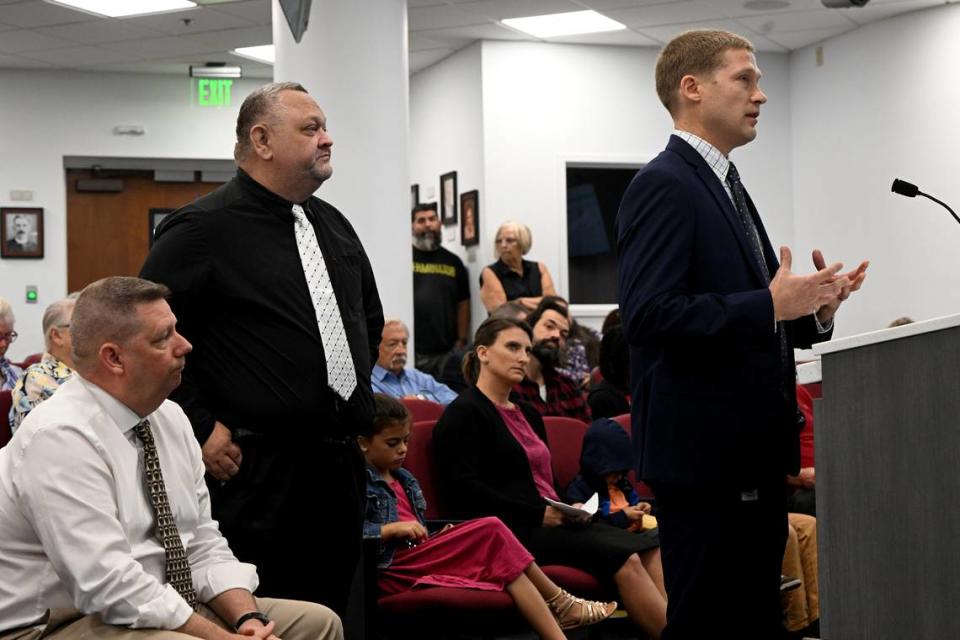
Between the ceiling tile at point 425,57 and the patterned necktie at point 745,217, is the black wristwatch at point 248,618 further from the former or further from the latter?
the ceiling tile at point 425,57

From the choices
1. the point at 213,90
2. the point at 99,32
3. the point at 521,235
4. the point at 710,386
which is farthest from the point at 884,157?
the point at 710,386

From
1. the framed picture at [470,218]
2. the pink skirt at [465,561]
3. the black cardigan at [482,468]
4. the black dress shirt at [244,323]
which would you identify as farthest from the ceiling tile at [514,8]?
the black dress shirt at [244,323]

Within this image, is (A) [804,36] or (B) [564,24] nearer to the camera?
(B) [564,24]

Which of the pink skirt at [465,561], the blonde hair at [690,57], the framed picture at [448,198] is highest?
the framed picture at [448,198]

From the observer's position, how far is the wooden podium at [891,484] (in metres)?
2.30

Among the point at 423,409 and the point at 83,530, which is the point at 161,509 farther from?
the point at 423,409

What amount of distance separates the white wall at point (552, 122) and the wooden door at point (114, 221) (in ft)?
Result: 9.61

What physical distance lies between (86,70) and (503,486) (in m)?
8.07

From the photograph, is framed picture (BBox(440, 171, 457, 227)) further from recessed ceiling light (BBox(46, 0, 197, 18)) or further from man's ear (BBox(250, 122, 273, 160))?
man's ear (BBox(250, 122, 273, 160))

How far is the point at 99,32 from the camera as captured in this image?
9.76 meters

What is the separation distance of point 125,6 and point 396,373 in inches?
168

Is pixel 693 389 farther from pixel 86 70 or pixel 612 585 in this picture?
pixel 86 70

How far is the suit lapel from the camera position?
234 centimetres

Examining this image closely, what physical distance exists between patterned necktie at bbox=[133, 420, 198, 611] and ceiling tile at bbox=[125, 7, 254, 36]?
7.06 m
